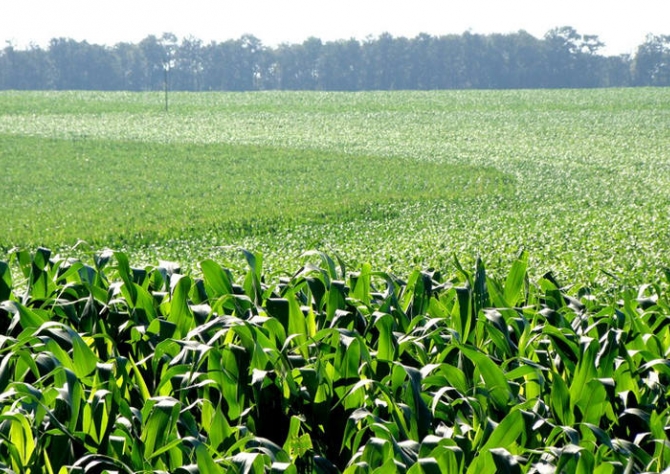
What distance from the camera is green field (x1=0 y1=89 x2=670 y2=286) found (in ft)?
42.2

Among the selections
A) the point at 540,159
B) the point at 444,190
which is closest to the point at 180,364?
the point at 444,190

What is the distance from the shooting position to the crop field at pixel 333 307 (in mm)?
2438

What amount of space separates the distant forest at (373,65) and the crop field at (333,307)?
71921mm

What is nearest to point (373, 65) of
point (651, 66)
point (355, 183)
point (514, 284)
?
point (651, 66)

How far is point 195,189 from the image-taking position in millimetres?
22484

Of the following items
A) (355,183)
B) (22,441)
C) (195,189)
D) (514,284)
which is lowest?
(195,189)

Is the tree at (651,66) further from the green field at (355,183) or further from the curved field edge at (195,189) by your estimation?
the curved field edge at (195,189)

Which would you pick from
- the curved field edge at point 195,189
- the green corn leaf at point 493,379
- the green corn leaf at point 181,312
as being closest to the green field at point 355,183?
the curved field edge at point 195,189

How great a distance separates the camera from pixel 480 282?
377 centimetres

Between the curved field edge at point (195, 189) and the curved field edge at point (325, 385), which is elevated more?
the curved field edge at point (325, 385)

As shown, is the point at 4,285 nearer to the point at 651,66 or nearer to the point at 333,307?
the point at 333,307

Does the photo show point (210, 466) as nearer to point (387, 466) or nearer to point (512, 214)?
point (387, 466)

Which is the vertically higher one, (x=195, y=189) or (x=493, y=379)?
(x=493, y=379)

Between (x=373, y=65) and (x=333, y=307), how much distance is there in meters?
104
